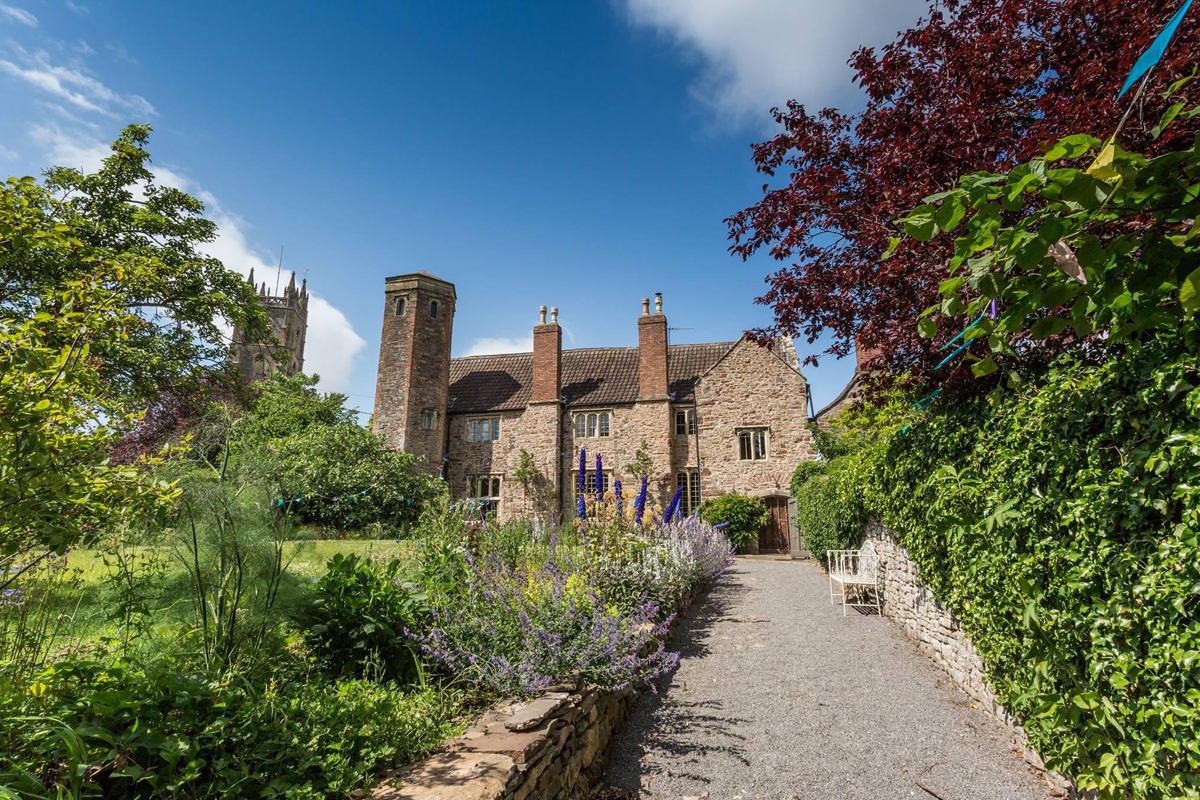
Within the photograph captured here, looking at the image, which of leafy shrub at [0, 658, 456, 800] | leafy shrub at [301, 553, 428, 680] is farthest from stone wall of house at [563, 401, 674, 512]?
leafy shrub at [0, 658, 456, 800]

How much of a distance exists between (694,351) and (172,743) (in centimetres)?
2463

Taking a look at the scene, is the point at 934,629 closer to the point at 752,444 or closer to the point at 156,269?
the point at 156,269

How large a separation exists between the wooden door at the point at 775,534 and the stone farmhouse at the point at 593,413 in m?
→ 0.05

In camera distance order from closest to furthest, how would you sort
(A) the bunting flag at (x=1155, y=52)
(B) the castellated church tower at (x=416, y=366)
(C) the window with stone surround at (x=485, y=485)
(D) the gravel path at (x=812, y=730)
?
(A) the bunting flag at (x=1155, y=52), (D) the gravel path at (x=812, y=730), (B) the castellated church tower at (x=416, y=366), (C) the window with stone surround at (x=485, y=485)

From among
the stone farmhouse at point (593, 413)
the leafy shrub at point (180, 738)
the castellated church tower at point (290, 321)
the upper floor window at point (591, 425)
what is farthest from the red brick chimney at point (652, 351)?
the castellated church tower at point (290, 321)

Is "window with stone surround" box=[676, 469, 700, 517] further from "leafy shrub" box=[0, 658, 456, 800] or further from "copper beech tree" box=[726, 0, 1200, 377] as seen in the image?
"leafy shrub" box=[0, 658, 456, 800]

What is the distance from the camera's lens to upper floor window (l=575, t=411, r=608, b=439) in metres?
23.5

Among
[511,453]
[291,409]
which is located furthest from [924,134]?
[291,409]

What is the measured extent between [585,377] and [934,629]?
65.6 ft

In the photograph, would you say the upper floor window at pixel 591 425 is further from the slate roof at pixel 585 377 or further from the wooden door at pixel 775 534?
the wooden door at pixel 775 534

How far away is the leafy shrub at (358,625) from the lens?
3.97 metres

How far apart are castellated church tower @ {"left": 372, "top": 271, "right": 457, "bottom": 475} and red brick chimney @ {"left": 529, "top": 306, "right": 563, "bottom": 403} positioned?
4123 mm

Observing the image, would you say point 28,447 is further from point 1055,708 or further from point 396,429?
→ point 396,429

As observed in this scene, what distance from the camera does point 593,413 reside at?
23.7 metres
